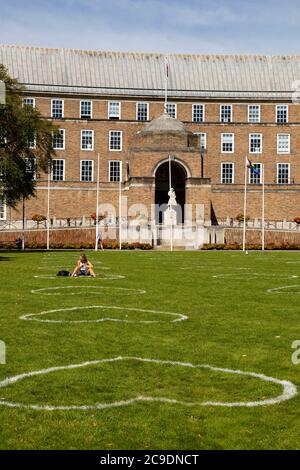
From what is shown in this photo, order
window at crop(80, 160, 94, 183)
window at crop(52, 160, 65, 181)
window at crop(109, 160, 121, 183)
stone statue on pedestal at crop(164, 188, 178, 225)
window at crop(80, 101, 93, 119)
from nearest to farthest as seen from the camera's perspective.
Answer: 1. stone statue on pedestal at crop(164, 188, 178, 225)
2. window at crop(52, 160, 65, 181)
3. window at crop(80, 160, 94, 183)
4. window at crop(109, 160, 121, 183)
5. window at crop(80, 101, 93, 119)

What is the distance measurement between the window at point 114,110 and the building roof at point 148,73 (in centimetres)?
141

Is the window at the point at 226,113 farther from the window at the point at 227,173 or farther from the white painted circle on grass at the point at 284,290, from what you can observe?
the white painted circle on grass at the point at 284,290

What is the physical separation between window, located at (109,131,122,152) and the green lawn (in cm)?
7174

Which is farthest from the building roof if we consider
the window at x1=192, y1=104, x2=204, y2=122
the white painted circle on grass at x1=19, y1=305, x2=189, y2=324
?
the white painted circle on grass at x1=19, y1=305, x2=189, y2=324

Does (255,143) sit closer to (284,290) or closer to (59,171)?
(59,171)

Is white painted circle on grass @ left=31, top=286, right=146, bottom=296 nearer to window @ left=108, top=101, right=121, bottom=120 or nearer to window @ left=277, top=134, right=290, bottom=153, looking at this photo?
window @ left=277, top=134, right=290, bottom=153

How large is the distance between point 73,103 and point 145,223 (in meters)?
30.3

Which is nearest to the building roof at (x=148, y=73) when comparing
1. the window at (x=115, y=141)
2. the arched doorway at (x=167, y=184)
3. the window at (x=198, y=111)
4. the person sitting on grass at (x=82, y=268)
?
the window at (x=198, y=111)

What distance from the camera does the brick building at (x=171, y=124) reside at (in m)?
85.9

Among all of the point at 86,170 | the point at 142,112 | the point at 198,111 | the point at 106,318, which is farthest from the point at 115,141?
the point at 106,318

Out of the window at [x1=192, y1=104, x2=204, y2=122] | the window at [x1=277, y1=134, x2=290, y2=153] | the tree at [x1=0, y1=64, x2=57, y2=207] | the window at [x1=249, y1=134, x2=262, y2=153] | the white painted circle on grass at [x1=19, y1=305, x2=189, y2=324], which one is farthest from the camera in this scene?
the window at [x1=192, y1=104, x2=204, y2=122]

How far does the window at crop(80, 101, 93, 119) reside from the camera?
97625mm

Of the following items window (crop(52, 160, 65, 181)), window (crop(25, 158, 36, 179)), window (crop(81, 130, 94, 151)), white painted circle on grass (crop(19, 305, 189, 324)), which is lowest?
white painted circle on grass (crop(19, 305, 189, 324))

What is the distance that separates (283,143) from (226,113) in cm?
963
